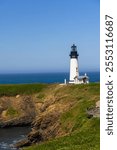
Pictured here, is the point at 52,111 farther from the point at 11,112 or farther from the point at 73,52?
the point at 73,52

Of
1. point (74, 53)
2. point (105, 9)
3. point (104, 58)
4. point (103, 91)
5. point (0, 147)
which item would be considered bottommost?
point (0, 147)

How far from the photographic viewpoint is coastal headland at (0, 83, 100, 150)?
138 ft

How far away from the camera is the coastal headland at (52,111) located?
42.1 meters

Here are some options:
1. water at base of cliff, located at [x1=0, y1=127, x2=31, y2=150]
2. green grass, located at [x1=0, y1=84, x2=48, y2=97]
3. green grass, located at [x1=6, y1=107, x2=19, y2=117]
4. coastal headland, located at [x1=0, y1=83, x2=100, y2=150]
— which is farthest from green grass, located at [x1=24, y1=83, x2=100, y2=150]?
green grass, located at [x1=0, y1=84, x2=48, y2=97]

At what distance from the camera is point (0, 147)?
61.1 meters

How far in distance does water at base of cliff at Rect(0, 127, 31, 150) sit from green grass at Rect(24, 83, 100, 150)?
10.1 m

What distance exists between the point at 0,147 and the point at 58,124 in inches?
385

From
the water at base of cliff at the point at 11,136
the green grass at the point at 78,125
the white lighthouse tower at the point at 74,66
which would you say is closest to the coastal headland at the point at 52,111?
the green grass at the point at 78,125

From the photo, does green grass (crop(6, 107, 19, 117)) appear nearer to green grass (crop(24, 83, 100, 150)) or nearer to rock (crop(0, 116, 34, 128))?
rock (crop(0, 116, 34, 128))

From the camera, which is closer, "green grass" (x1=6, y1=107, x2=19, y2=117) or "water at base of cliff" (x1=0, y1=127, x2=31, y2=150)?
"water at base of cliff" (x1=0, y1=127, x2=31, y2=150)

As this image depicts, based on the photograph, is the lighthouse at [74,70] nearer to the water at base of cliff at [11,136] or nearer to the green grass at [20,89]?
the green grass at [20,89]

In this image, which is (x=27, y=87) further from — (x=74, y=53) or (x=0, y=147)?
(x=0, y=147)

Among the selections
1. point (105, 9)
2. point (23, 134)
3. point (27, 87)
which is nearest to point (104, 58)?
point (105, 9)

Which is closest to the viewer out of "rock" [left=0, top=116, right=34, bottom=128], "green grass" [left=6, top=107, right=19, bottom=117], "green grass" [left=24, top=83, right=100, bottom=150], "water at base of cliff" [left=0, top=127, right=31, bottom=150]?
"green grass" [left=24, top=83, right=100, bottom=150]
